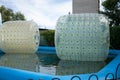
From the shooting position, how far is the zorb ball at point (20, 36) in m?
9.20

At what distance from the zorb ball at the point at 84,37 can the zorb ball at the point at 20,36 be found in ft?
6.42

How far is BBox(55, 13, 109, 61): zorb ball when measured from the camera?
725 cm

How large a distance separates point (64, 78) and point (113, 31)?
6.63 meters

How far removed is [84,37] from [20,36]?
9.00ft

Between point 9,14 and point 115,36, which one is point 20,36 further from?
point 9,14

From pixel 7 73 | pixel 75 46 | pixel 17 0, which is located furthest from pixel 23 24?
pixel 17 0

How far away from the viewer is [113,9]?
1259 cm

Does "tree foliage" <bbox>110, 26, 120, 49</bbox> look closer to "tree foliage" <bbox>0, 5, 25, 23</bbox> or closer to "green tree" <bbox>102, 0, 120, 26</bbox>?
"green tree" <bbox>102, 0, 120, 26</bbox>

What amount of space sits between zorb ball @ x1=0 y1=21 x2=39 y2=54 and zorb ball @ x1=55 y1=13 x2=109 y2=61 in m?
1.96

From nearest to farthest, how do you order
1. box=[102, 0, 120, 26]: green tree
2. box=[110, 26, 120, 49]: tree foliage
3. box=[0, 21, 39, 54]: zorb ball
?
box=[0, 21, 39, 54]: zorb ball
box=[110, 26, 120, 49]: tree foliage
box=[102, 0, 120, 26]: green tree

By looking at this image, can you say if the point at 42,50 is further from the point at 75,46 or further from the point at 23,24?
the point at 75,46

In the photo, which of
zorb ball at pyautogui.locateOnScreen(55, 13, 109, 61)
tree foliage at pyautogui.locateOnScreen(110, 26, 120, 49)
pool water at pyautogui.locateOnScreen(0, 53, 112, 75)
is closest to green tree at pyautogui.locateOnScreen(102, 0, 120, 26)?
tree foliage at pyautogui.locateOnScreen(110, 26, 120, 49)

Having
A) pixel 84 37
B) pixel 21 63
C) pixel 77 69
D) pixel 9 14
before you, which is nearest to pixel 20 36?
pixel 21 63

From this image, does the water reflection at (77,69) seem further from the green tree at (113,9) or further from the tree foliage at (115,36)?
the green tree at (113,9)
